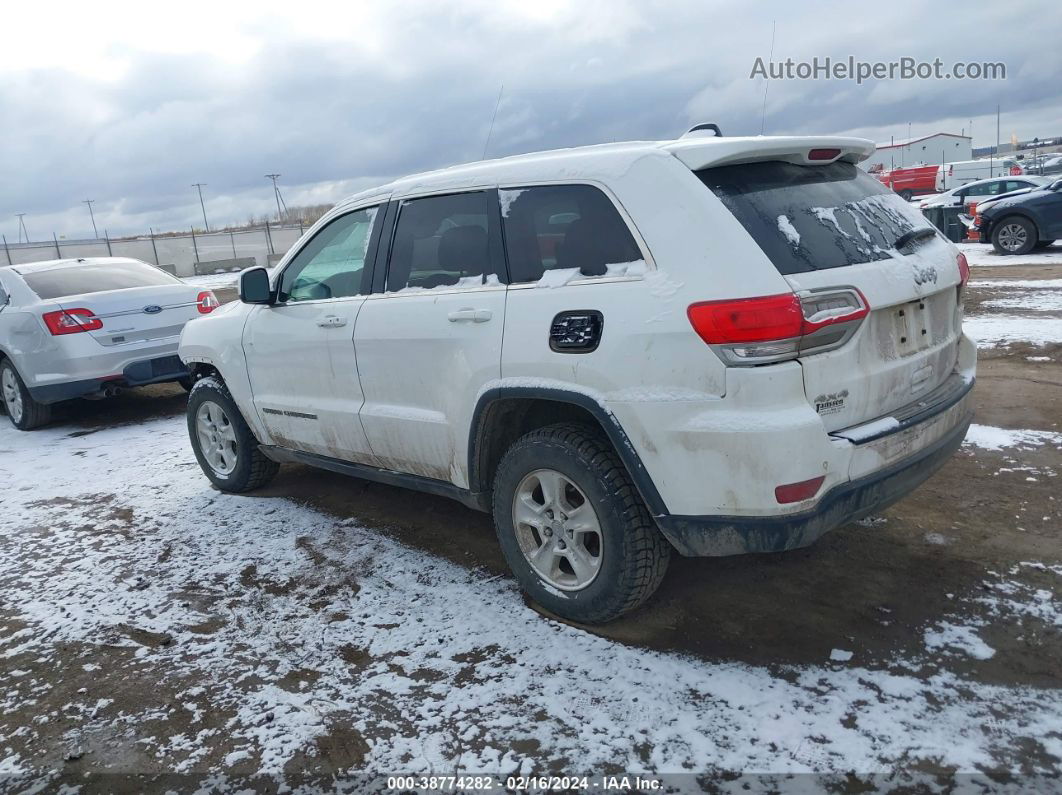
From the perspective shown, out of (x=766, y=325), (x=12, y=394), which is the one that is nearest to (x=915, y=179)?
(x=12, y=394)

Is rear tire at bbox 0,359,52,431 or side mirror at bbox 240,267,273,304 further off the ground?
side mirror at bbox 240,267,273,304

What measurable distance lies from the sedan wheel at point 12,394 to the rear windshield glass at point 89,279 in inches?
37.2

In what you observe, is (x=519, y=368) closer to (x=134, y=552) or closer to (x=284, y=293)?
(x=284, y=293)

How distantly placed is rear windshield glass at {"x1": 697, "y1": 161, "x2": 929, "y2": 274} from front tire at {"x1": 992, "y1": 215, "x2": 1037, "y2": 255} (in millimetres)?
14018

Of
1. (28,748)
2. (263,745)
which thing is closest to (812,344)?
(263,745)

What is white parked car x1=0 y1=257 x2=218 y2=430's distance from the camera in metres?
7.62

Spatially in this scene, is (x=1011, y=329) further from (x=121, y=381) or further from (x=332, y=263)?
(x=121, y=381)

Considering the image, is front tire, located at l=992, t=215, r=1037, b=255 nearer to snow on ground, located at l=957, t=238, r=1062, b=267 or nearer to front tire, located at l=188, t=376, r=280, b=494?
snow on ground, located at l=957, t=238, r=1062, b=267

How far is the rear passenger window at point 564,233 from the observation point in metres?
3.15

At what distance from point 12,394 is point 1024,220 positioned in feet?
52.6

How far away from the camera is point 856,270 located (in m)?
2.98

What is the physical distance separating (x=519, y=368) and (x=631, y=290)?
0.59 meters

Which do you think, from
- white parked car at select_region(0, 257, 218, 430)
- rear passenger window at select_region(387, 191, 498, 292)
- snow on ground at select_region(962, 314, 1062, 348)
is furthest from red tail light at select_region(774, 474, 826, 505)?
white parked car at select_region(0, 257, 218, 430)

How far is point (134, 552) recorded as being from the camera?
4723 mm
